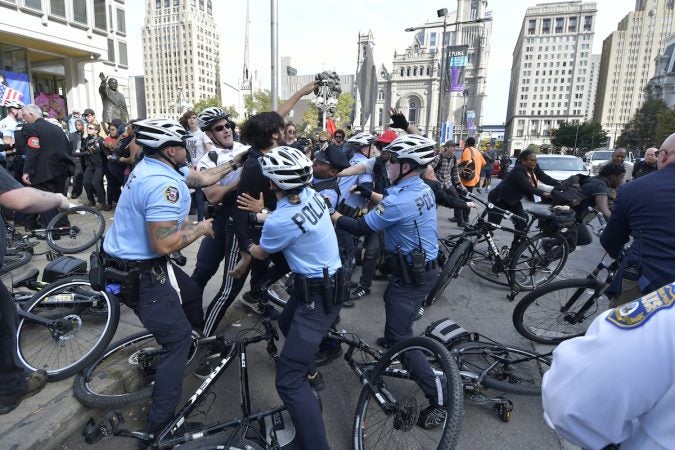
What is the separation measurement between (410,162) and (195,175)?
1975mm

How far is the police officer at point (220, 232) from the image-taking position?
11.4 feet

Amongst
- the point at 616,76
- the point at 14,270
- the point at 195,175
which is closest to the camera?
the point at 195,175

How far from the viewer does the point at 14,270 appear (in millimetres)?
5047

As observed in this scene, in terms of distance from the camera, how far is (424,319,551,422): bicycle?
2.84 m

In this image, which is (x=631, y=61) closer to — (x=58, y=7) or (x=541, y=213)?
(x=58, y=7)

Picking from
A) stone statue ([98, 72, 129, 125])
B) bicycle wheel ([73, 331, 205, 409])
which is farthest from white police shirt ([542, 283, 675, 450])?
stone statue ([98, 72, 129, 125])

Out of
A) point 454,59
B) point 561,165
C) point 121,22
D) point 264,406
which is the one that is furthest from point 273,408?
point 121,22

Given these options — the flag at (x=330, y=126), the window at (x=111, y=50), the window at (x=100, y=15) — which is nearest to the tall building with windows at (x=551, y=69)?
the window at (x=111, y=50)

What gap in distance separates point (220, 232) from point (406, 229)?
78.1 inches

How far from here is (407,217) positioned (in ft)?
9.73

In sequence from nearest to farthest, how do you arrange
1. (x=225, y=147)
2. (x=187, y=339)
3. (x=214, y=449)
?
(x=214, y=449)
(x=187, y=339)
(x=225, y=147)

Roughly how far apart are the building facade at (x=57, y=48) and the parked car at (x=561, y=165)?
847 inches

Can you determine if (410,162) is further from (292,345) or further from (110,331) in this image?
(110,331)

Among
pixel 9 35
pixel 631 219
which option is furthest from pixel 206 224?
pixel 9 35
